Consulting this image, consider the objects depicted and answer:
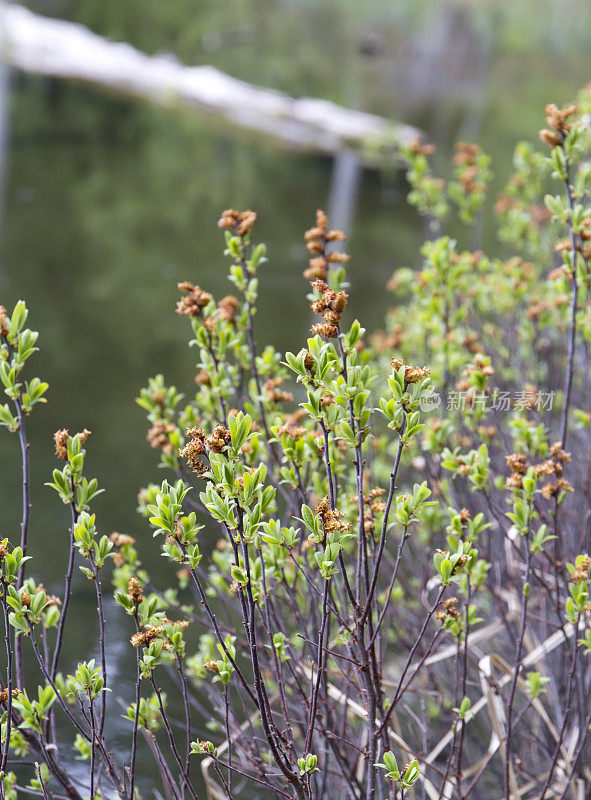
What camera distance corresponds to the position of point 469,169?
326cm

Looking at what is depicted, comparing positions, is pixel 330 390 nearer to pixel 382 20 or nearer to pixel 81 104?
pixel 81 104

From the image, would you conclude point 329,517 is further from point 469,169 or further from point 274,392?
point 469,169

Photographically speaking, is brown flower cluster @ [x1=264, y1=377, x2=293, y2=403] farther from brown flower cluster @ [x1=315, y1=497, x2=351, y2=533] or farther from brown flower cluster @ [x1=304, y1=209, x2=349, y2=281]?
brown flower cluster @ [x1=315, y1=497, x2=351, y2=533]

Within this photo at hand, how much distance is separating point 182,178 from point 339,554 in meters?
11.7

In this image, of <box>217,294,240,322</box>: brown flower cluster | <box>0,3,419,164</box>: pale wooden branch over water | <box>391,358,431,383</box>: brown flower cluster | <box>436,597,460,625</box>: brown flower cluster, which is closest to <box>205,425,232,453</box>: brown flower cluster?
<box>391,358,431,383</box>: brown flower cluster

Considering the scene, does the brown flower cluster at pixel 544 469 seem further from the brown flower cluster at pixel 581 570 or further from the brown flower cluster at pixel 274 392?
the brown flower cluster at pixel 274 392

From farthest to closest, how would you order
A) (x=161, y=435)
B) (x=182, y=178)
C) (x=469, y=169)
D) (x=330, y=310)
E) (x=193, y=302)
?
(x=182, y=178) → (x=469, y=169) → (x=161, y=435) → (x=193, y=302) → (x=330, y=310)

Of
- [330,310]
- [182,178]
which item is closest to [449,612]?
[330,310]

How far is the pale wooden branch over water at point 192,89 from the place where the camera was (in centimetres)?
1544

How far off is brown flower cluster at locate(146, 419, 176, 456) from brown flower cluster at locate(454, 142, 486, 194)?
1768 millimetres

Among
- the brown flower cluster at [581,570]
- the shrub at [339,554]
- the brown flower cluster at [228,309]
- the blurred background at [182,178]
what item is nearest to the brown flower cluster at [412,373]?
the shrub at [339,554]

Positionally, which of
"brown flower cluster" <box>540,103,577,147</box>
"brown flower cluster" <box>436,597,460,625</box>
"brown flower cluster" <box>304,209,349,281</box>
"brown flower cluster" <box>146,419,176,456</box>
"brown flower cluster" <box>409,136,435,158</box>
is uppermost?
"brown flower cluster" <box>409,136,435,158</box>

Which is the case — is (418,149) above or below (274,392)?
above

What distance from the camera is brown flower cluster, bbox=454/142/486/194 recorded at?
3.23m
